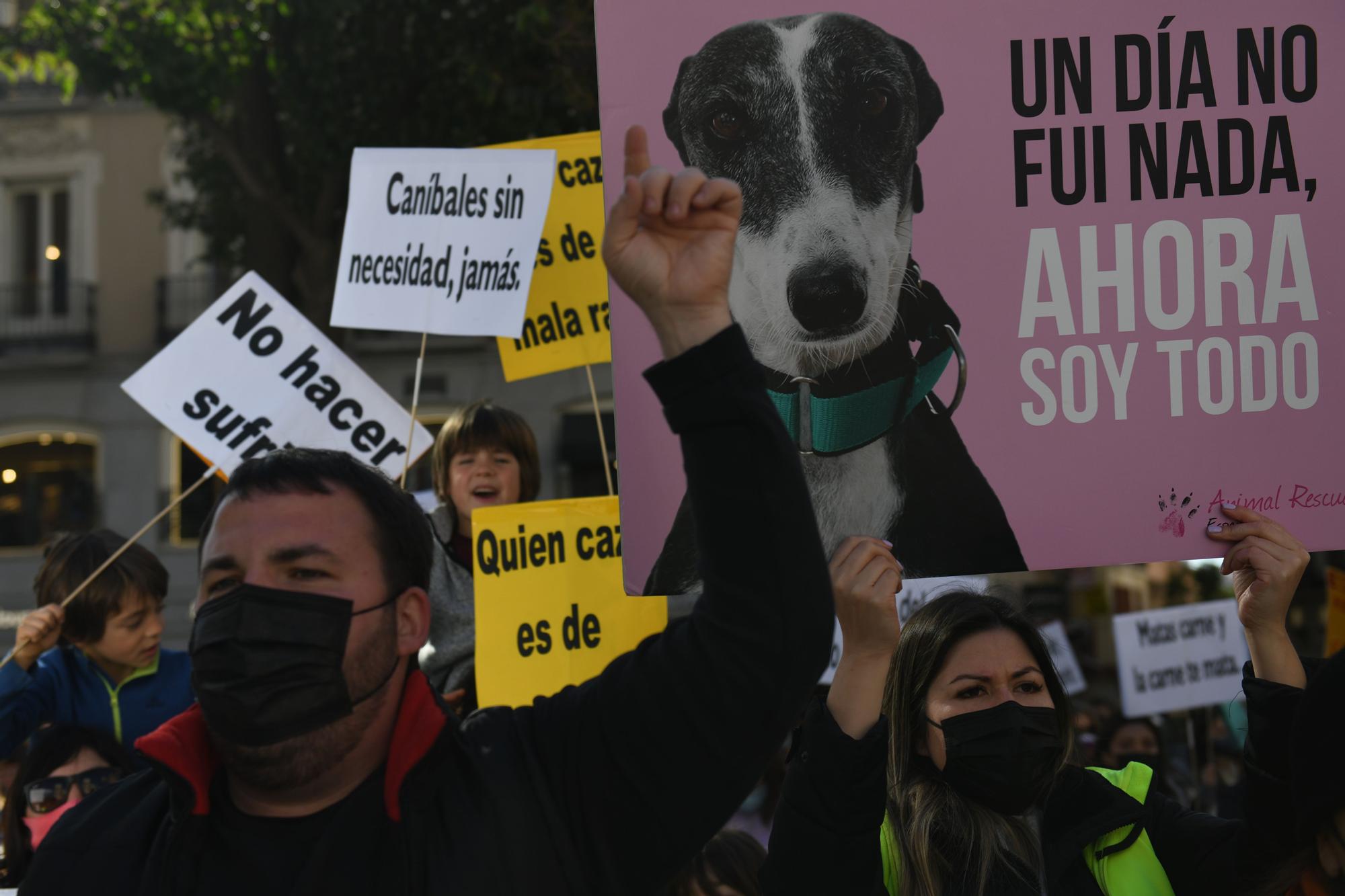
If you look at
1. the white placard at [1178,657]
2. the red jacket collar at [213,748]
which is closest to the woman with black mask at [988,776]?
the red jacket collar at [213,748]

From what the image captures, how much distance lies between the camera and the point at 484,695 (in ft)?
12.4

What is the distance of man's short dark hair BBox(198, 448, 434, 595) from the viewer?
199cm

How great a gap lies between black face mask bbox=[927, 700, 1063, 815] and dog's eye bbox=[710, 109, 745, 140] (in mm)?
1092

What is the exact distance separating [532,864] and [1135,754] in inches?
228

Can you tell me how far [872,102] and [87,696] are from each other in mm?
2877

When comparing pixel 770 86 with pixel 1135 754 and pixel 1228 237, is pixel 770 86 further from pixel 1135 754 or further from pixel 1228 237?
pixel 1135 754

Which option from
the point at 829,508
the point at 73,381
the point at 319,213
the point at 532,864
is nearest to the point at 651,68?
the point at 829,508

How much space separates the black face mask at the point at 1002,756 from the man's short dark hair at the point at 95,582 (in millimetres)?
2459

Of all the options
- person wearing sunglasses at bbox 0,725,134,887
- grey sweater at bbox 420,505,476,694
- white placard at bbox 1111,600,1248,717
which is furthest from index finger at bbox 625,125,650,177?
white placard at bbox 1111,600,1248,717

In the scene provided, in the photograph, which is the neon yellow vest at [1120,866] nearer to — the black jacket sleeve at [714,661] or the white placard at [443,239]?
the black jacket sleeve at [714,661]

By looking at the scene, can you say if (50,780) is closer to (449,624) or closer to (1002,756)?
(449,624)

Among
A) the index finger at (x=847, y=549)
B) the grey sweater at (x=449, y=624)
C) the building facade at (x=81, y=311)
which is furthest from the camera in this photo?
the building facade at (x=81, y=311)

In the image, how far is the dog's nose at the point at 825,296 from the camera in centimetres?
241

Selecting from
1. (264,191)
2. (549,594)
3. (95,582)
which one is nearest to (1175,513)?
(549,594)
